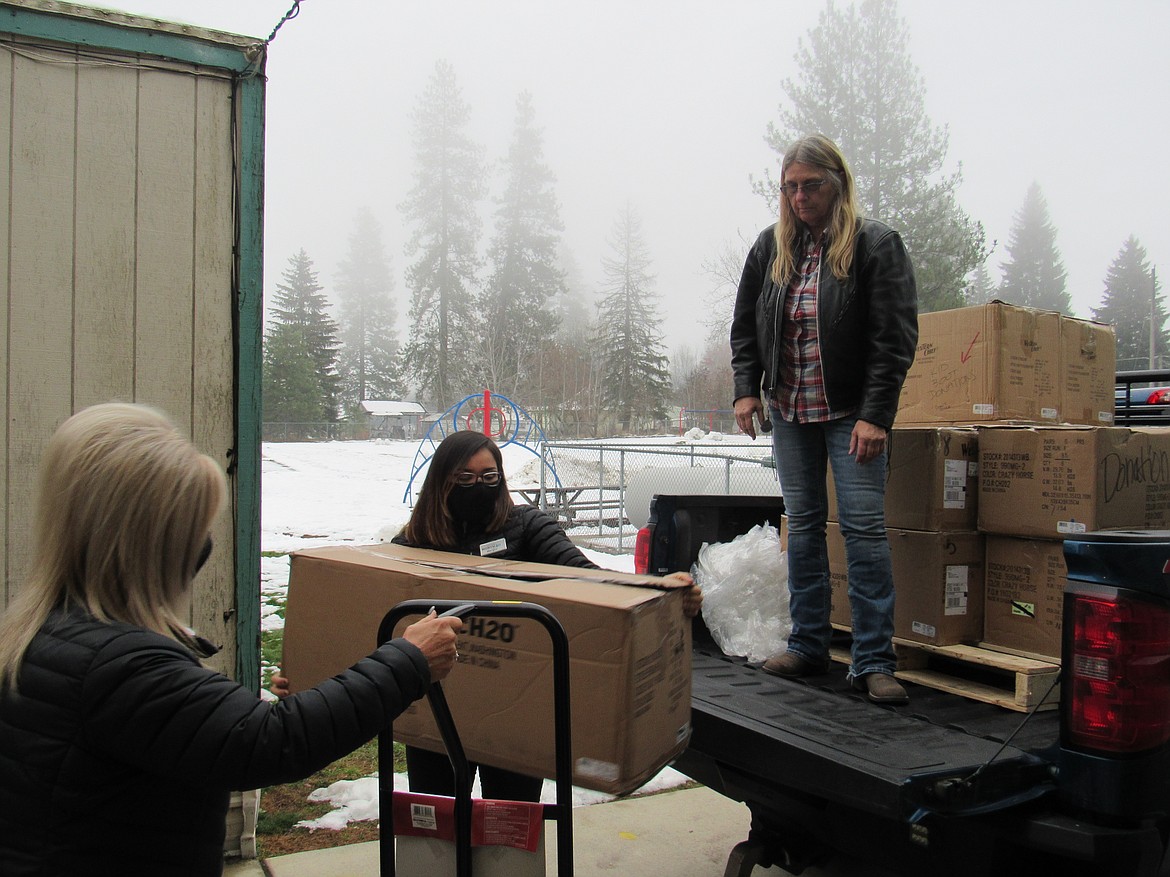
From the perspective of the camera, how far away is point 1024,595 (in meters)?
2.69

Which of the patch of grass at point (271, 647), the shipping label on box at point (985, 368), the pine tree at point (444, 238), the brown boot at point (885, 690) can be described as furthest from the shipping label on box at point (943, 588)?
the pine tree at point (444, 238)

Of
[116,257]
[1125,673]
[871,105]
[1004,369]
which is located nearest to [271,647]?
[116,257]

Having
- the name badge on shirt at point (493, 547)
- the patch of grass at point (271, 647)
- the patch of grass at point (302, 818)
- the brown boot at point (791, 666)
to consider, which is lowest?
the patch of grass at point (302, 818)

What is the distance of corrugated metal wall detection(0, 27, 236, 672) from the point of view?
9.77 feet

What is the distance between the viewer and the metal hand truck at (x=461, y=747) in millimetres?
1715

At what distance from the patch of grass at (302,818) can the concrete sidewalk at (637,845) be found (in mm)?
99

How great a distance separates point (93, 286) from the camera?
3057 millimetres

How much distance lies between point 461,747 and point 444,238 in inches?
1966

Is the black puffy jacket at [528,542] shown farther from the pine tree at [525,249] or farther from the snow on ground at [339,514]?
the pine tree at [525,249]

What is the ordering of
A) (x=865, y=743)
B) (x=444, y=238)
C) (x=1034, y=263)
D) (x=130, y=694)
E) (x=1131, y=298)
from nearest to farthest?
(x=130, y=694)
(x=865, y=743)
(x=444, y=238)
(x=1131, y=298)
(x=1034, y=263)

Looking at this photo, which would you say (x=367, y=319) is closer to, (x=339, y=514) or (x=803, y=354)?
(x=339, y=514)

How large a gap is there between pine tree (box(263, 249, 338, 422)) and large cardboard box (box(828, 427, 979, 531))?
49520 millimetres

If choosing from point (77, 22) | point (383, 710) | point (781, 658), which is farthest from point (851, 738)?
point (77, 22)

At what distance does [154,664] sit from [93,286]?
7.28ft
